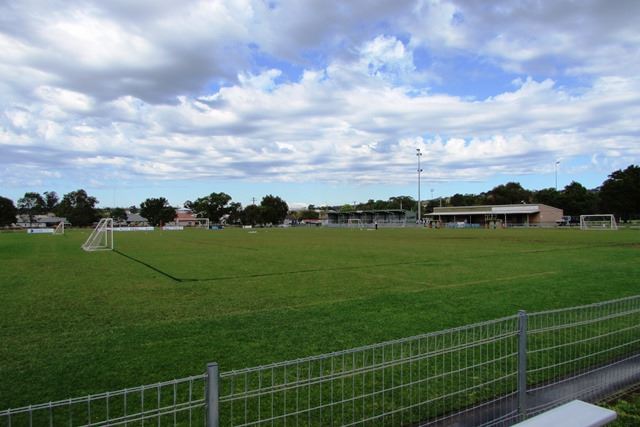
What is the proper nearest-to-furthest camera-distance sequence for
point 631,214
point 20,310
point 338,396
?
point 338,396, point 20,310, point 631,214

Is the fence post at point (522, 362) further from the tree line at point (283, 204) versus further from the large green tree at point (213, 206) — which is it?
the large green tree at point (213, 206)

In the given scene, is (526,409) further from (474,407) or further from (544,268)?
(544,268)

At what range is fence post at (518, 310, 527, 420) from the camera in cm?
409

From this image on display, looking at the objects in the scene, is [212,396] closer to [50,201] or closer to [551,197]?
[551,197]

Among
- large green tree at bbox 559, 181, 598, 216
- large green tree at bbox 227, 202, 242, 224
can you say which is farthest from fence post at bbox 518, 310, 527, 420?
large green tree at bbox 227, 202, 242, 224

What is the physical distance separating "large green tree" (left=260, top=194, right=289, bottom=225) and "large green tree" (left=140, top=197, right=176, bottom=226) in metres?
30.7

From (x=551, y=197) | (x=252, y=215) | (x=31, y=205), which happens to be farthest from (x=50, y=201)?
(x=551, y=197)

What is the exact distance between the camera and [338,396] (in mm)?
4844

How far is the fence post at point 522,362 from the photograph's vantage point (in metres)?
4.09

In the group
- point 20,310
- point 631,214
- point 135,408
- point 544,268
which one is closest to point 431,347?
point 135,408

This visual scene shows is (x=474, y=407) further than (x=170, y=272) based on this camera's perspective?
No

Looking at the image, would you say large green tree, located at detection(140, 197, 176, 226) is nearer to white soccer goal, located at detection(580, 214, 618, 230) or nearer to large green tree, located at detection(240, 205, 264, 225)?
large green tree, located at detection(240, 205, 264, 225)

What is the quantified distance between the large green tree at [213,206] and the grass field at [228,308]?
13010 centimetres

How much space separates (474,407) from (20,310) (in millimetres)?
9380
